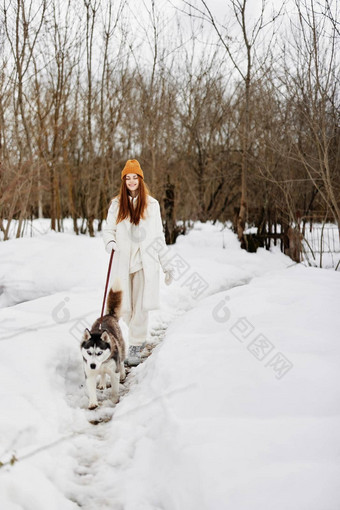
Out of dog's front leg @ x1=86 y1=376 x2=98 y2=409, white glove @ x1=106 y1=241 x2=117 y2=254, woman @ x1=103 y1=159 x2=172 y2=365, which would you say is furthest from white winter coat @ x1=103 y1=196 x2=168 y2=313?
dog's front leg @ x1=86 y1=376 x2=98 y2=409

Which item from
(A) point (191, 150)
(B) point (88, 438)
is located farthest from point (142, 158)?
(B) point (88, 438)

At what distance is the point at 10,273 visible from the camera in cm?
683

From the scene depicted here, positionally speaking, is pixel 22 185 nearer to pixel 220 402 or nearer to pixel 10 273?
pixel 10 273

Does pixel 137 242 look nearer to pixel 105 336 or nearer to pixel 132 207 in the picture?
pixel 132 207

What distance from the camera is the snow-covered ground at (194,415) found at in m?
1.97

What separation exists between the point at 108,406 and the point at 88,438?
1.68 feet

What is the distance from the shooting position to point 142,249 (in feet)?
13.8

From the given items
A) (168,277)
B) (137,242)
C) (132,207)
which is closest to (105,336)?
(168,277)

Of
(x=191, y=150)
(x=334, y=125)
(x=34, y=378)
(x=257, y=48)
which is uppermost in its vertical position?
(x=257, y=48)

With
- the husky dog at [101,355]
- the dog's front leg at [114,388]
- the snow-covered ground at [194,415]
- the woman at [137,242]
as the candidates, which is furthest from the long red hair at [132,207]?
the dog's front leg at [114,388]

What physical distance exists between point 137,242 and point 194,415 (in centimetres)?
217

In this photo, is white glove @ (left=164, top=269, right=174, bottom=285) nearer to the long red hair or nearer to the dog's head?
the long red hair

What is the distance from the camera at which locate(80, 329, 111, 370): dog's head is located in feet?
10.1

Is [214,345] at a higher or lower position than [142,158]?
lower
